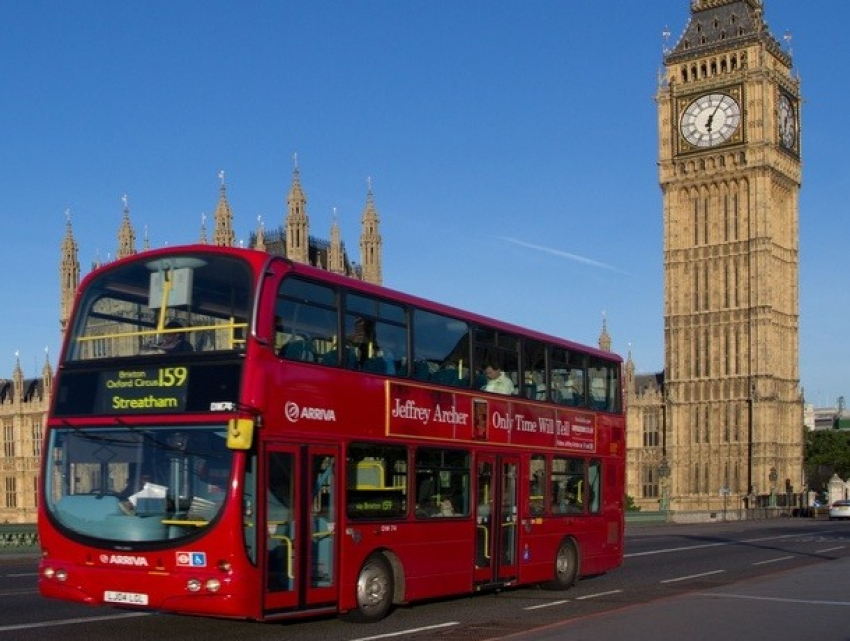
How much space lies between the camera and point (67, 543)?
13.5 metres

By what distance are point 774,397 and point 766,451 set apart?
3.50 m

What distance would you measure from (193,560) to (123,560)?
823 millimetres

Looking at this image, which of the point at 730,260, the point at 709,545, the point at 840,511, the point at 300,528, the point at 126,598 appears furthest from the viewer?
the point at 730,260

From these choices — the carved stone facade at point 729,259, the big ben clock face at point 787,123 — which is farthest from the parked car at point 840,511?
the big ben clock face at point 787,123

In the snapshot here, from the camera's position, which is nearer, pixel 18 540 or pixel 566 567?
pixel 566 567

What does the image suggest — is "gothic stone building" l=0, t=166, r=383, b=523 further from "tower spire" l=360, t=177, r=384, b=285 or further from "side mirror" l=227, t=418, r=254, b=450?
"side mirror" l=227, t=418, r=254, b=450

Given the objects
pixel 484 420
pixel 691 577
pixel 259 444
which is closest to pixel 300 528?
pixel 259 444

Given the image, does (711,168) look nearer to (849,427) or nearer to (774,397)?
(774,397)

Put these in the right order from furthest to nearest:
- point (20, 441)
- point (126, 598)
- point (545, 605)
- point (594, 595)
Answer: point (20, 441) < point (594, 595) < point (545, 605) < point (126, 598)

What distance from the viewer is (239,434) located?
12750 millimetres

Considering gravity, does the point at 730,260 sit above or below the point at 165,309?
above

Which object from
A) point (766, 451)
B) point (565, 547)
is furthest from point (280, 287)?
point (766, 451)

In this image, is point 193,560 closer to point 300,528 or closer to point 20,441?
point 300,528

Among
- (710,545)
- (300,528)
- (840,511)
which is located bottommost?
(840,511)
